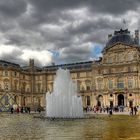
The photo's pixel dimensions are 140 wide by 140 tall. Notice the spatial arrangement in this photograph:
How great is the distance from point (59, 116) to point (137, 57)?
5702 cm

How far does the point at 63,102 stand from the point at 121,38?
58.7 m

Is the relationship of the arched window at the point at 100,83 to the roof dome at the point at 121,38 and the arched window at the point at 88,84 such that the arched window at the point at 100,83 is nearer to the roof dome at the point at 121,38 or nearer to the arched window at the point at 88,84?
the arched window at the point at 88,84

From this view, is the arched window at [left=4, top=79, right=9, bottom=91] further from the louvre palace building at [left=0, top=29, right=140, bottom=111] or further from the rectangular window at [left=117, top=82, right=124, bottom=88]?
the rectangular window at [left=117, top=82, right=124, bottom=88]

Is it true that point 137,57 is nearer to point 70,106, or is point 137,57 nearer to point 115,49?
point 115,49

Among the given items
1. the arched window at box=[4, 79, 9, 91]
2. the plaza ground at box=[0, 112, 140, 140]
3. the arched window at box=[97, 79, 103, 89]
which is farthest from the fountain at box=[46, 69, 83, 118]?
the arched window at box=[4, 79, 9, 91]

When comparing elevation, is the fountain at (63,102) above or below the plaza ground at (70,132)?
above

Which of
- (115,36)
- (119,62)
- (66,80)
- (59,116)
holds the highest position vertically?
(115,36)

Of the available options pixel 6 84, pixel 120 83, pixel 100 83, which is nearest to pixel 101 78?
pixel 100 83

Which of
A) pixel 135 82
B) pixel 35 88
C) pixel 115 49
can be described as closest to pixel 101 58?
pixel 115 49

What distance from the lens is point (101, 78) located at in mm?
99438

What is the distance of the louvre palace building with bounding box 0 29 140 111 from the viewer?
94125mm

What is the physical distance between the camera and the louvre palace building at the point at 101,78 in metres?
94.1

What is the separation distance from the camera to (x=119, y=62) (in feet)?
317

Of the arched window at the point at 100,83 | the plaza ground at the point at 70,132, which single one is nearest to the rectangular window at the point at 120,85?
the arched window at the point at 100,83
